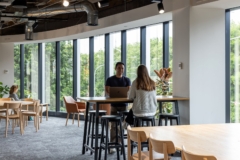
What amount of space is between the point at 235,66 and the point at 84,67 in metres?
6.18

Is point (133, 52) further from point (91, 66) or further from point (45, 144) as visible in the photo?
point (45, 144)

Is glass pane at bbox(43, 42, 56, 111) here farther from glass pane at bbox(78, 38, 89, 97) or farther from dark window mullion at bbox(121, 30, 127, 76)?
dark window mullion at bbox(121, 30, 127, 76)

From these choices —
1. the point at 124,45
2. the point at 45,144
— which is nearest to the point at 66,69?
the point at 124,45

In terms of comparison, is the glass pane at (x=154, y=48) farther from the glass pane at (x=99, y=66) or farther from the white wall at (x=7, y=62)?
the white wall at (x=7, y=62)

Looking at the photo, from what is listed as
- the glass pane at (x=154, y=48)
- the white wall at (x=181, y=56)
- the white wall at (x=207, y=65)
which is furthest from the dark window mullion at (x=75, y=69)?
the white wall at (x=207, y=65)

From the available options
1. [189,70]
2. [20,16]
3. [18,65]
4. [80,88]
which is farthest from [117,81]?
[18,65]

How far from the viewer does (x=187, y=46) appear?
6.64 metres

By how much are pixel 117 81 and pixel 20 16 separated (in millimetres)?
4322

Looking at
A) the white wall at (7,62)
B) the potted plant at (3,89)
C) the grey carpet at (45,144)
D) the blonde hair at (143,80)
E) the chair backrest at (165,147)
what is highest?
the white wall at (7,62)

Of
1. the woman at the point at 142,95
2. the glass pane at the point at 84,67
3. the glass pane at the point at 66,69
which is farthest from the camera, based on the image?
the glass pane at the point at 66,69

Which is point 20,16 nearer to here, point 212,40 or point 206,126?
point 212,40

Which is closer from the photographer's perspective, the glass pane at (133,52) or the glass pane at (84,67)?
the glass pane at (133,52)

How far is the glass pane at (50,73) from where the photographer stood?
42.8ft

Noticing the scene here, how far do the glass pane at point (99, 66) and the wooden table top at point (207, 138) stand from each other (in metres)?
7.39
